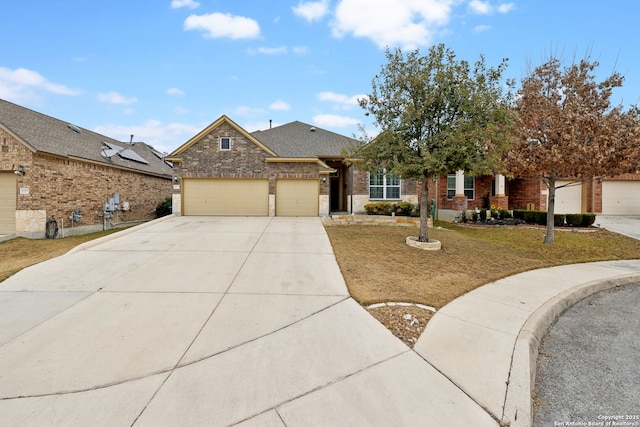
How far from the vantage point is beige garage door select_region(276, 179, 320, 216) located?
15.4 meters

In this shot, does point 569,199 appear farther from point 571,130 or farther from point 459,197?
point 571,130

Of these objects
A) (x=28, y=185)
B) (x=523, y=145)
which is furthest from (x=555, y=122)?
(x=28, y=185)

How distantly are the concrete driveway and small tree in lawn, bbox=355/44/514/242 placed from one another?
4494 millimetres

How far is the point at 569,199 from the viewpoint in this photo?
18.5 meters

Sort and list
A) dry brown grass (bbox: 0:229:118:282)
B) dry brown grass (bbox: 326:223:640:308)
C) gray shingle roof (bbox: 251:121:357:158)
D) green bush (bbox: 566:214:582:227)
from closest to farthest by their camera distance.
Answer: dry brown grass (bbox: 326:223:640:308)
dry brown grass (bbox: 0:229:118:282)
green bush (bbox: 566:214:582:227)
gray shingle roof (bbox: 251:121:357:158)

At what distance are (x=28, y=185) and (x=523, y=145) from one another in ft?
60.3

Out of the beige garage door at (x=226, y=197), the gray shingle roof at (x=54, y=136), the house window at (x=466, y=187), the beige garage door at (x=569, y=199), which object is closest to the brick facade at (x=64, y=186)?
the gray shingle roof at (x=54, y=136)

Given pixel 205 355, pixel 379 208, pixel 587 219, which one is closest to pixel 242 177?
pixel 379 208

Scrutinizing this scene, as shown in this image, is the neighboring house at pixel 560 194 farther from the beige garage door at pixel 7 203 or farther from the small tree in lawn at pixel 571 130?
the beige garage door at pixel 7 203

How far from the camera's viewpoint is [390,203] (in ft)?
51.1

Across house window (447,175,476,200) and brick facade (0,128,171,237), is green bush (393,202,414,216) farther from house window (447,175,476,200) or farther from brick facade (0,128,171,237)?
brick facade (0,128,171,237)

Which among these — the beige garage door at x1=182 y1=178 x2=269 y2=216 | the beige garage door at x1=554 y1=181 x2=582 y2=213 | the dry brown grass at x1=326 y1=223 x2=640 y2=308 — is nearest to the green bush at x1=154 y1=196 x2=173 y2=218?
the beige garage door at x1=182 y1=178 x2=269 y2=216

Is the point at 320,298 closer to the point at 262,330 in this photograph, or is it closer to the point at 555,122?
the point at 262,330

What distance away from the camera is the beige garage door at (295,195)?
607 inches
